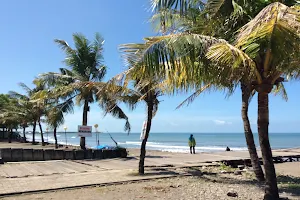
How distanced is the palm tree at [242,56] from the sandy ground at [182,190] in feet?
4.67

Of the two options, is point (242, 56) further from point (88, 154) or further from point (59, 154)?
point (59, 154)

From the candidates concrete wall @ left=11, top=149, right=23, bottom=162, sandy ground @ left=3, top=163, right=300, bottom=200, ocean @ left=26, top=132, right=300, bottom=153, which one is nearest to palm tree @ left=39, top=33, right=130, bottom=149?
concrete wall @ left=11, top=149, right=23, bottom=162

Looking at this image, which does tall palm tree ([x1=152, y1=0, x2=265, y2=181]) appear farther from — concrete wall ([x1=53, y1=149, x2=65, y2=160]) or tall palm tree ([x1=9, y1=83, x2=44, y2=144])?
Result: tall palm tree ([x1=9, y1=83, x2=44, y2=144])

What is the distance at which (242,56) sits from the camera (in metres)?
5.47

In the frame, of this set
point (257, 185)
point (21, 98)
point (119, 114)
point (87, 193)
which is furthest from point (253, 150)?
point (21, 98)

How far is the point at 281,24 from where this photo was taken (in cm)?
501

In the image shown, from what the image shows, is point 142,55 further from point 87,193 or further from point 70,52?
point 70,52

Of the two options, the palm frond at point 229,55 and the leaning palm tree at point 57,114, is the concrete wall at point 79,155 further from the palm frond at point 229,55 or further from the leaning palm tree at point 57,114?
the palm frond at point 229,55

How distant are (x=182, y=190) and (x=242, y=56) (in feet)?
14.1

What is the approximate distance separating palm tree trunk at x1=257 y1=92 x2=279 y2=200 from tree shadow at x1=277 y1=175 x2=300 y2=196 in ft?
4.34

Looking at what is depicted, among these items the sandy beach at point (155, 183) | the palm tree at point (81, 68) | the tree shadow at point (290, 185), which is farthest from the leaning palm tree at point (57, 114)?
the tree shadow at point (290, 185)

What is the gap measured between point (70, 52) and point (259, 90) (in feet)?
49.5

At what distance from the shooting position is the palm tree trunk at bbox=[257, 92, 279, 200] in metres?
6.73

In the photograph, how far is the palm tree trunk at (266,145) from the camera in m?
6.73
